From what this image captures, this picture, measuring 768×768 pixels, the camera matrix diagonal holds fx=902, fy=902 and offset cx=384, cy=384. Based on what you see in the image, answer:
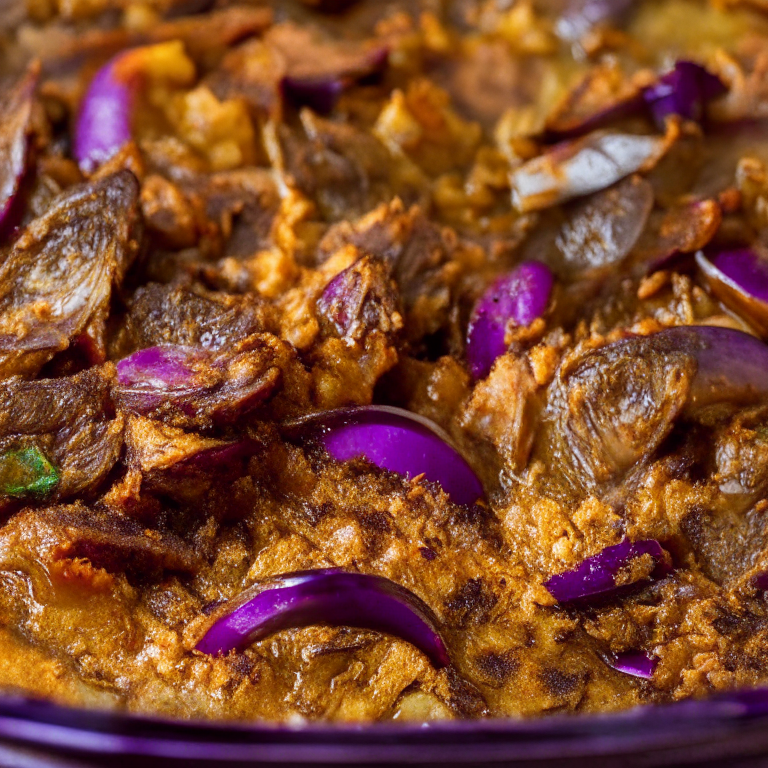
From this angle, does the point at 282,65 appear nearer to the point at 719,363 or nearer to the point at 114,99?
the point at 114,99

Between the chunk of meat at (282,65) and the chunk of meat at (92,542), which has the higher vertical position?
the chunk of meat at (282,65)

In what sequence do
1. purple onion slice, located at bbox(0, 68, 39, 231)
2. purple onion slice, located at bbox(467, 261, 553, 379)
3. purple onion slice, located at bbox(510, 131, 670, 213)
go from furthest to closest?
purple onion slice, located at bbox(510, 131, 670, 213) → purple onion slice, located at bbox(0, 68, 39, 231) → purple onion slice, located at bbox(467, 261, 553, 379)

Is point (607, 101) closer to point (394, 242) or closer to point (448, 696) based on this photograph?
point (394, 242)

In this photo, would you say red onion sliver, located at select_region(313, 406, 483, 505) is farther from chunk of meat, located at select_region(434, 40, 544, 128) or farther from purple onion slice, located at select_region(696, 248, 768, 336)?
chunk of meat, located at select_region(434, 40, 544, 128)

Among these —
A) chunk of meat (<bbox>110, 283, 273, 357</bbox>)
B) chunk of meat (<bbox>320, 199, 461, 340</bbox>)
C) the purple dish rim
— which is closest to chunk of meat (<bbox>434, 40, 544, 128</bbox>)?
chunk of meat (<bbox>320, 199, 461, 340</bbox>)

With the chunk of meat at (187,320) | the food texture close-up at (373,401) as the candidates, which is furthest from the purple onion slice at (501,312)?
the chunk of meat at (187,320)

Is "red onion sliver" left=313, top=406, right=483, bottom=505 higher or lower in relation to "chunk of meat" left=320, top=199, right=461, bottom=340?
lower

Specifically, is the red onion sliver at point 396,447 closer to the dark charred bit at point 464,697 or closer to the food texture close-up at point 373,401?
the food texture close-up at point 373,401

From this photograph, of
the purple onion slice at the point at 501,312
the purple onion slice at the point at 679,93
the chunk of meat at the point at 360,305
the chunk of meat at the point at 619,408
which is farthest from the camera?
Result: the purple onion slice at the point at 679,93

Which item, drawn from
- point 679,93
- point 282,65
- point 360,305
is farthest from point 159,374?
point 679,93
